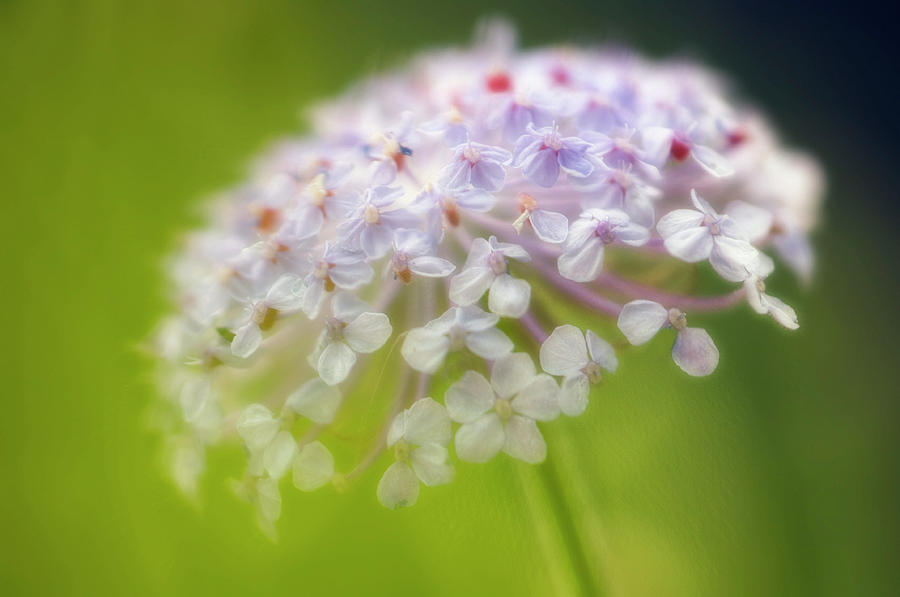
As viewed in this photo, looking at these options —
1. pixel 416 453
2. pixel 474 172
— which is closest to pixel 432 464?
pixel 416 453

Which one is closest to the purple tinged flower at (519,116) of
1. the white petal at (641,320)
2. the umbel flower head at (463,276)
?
the umbel flower head at (463,276)

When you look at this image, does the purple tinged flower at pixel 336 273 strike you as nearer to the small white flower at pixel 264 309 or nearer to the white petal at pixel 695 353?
the small white flower at pixel 264 309

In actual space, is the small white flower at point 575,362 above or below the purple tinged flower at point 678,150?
below

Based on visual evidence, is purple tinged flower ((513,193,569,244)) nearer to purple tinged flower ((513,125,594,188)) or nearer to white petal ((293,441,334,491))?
purple tinged flower ((513,125,594,188))

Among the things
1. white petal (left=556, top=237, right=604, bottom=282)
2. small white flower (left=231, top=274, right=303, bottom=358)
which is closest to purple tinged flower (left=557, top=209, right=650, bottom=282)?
white petal (left=556, top=237, right=604, bottom=282)

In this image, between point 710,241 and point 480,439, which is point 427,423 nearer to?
point 480,439

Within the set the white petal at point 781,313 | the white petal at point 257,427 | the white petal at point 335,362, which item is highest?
the white petal at point 781,313
